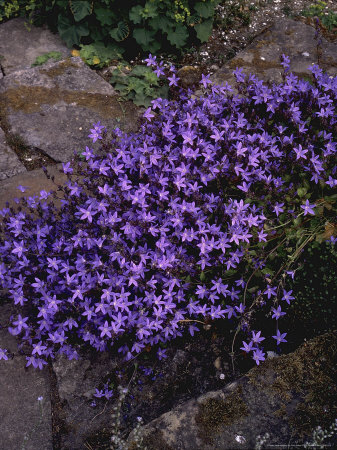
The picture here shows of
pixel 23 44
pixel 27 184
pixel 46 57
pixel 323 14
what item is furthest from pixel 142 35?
pixel 323 14

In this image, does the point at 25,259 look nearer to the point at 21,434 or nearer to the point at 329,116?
the point at 21,434

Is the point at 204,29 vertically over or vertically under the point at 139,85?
over

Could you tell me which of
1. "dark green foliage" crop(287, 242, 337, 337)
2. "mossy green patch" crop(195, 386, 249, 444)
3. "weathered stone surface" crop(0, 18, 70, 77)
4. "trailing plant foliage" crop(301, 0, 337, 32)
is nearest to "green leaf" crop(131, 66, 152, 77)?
"weathered stone surface" crop(0, 18, 70, 77)

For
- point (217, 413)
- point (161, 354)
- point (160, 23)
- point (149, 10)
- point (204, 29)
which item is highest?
point (149, 10)

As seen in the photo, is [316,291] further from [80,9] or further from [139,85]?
[80,9]

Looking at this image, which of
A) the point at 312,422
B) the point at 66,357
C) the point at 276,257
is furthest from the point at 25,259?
the point at 312,422

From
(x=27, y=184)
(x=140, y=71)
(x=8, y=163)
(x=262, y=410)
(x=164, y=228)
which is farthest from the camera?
(x=140, y=71)

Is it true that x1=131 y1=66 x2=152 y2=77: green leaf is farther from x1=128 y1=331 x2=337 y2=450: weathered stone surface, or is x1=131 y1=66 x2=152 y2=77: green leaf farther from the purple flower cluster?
x1=128 y1=331 x2=337 y2=450: weathered stone surface
